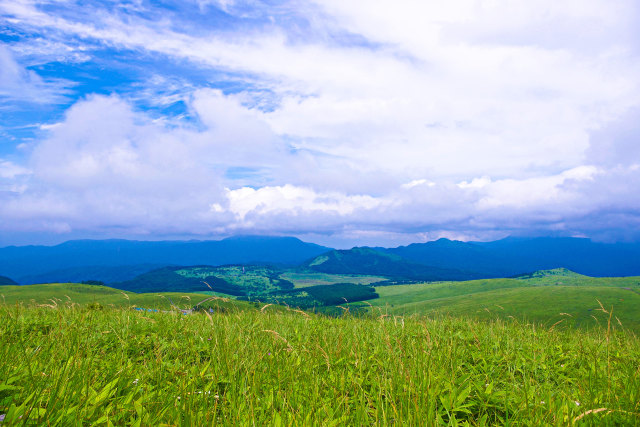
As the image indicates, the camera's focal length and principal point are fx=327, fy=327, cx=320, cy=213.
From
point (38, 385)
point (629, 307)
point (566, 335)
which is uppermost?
point (38, 385)

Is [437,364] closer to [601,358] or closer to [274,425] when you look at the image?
[274,425]

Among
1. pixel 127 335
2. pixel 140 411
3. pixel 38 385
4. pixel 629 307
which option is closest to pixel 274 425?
pixel 140 411

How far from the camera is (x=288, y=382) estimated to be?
16.4ft

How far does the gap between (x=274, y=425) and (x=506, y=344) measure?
23.6 ft

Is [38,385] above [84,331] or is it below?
above

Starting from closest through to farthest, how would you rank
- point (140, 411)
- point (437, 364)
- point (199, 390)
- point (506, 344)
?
point (140, 411) < point (199, 390) < point (437, 364) < point (506, 344)

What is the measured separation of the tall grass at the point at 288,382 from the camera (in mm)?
3633

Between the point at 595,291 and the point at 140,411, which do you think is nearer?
the point at 140,411

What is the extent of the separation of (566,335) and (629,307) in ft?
329

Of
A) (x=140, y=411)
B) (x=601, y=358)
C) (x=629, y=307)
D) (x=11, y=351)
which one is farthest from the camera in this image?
(x=629, y=307)

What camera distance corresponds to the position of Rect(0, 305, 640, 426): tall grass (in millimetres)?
3633

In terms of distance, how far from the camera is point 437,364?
561 cm

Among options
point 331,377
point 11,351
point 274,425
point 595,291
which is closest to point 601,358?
point 331,377

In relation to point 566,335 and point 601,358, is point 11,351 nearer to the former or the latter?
point 601,358
